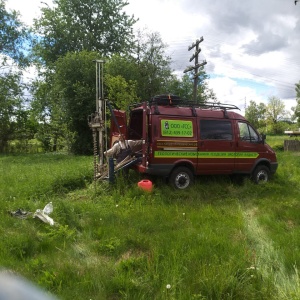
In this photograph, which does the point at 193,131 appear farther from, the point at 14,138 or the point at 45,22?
the point at 45,22

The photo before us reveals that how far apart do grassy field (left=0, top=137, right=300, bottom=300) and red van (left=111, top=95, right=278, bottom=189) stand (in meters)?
0.72

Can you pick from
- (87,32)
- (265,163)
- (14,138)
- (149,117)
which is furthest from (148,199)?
(87,32)

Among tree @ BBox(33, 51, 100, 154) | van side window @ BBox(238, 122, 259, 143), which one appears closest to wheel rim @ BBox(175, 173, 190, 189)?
van side window @ BBox(238, 122, 259, 143)

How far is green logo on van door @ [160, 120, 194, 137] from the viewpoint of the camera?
8.68m

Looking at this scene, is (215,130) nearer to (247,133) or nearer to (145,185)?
(247,133)

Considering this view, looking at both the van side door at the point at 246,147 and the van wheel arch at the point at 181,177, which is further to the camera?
the van side door at the point at 246,147

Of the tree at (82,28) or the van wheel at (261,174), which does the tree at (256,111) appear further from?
the van wheel at (261,174)

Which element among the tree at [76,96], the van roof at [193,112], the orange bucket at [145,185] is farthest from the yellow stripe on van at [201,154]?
the tree at [76,96]

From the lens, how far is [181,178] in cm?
895

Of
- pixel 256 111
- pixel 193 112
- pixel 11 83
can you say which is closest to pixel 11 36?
pixel 11 83

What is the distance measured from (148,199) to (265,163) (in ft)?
15.3

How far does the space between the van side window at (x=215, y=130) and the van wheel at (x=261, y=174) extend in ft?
4.91

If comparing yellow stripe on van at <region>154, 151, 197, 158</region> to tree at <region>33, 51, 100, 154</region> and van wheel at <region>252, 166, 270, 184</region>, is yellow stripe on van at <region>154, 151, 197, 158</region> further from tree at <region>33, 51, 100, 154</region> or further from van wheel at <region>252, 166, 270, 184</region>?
tree at <region>33, 51, 100, 154</region>

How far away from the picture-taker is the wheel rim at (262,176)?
10188 millimetres
